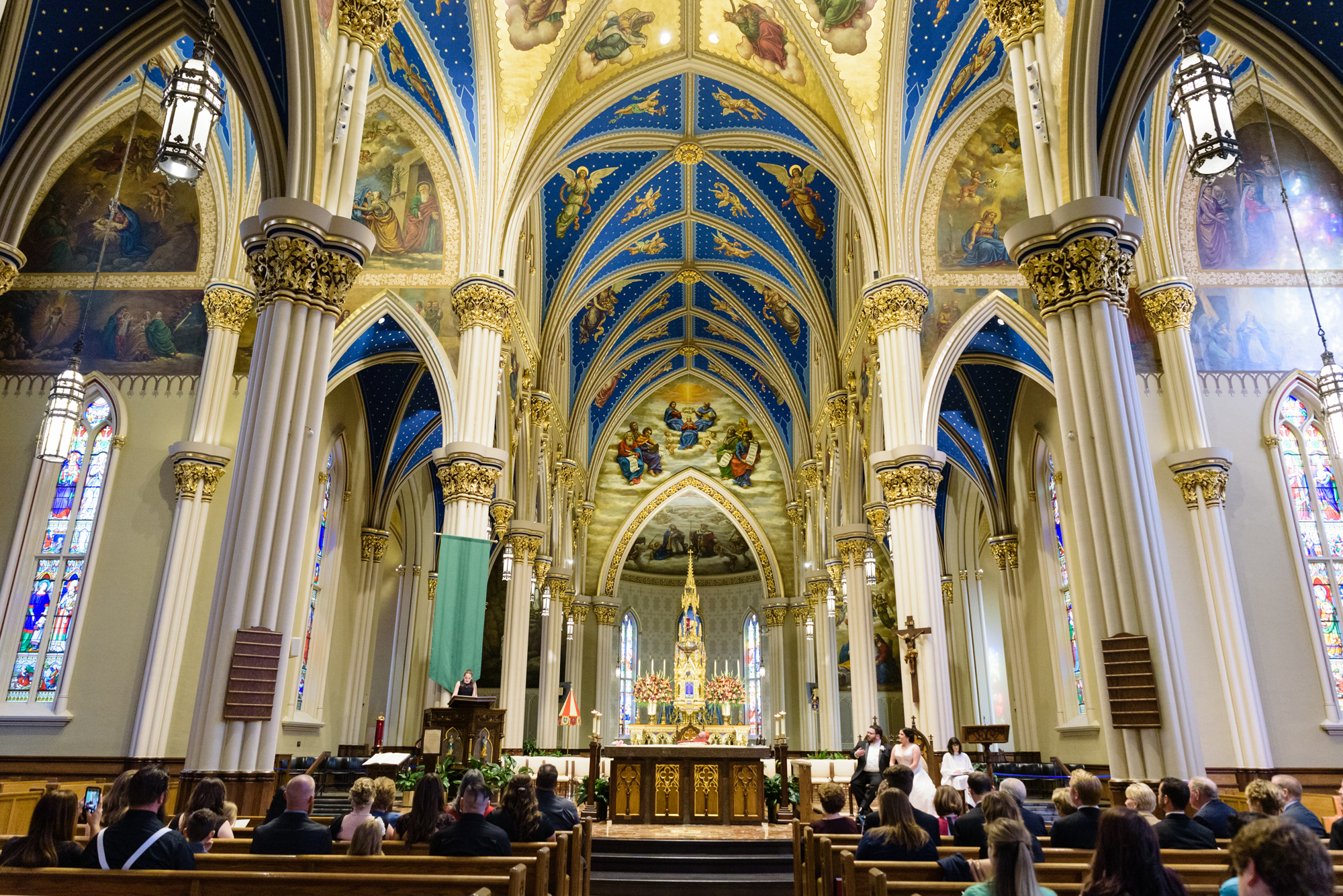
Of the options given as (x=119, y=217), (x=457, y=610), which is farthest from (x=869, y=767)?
(x=119, y=217)

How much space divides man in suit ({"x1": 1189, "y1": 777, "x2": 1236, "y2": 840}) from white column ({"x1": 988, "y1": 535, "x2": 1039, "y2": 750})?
13.4 metres

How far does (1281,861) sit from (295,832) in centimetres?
429

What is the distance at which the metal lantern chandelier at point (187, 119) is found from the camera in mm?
6223

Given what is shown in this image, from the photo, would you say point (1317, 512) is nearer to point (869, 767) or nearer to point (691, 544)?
point (869, 767)

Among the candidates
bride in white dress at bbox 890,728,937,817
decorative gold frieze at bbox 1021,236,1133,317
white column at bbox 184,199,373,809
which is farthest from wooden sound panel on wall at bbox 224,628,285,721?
decorative gold frieze at bbox 1021,236,1133,317

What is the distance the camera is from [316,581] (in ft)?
58.4

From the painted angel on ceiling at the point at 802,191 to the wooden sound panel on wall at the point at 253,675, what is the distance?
593 inches

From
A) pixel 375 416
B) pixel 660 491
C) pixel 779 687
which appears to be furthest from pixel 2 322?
pixel 779 687

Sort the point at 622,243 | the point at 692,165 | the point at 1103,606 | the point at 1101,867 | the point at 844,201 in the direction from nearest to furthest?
the point at 1101,867 → the point at 1103,606 → the point at 844,201 → the point at 692,165 → the point at 622,243

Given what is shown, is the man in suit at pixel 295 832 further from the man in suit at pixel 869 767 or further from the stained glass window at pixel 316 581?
the stained glass window at pixel 316 581

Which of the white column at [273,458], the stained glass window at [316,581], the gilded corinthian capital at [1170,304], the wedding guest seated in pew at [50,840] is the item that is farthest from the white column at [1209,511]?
the stained glass window at [316,581]

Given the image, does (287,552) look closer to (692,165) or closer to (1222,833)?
(1222,833)

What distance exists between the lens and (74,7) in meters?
9.42

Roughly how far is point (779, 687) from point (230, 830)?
25.8 metres
